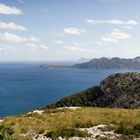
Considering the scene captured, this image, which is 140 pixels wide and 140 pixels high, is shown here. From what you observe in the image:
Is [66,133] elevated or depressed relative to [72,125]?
elevated

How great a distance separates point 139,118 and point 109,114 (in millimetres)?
3973

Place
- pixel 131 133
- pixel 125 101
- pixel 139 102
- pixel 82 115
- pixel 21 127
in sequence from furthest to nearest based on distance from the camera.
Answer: pixel 125 101 → pixel 139 102 → pixel 82 115 → pixel 21 127 → pixel 131 133

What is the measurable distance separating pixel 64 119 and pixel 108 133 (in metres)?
6.29

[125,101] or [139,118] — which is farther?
[125,101]

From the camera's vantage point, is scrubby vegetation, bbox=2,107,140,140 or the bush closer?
the bush

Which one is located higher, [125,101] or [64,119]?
[64,119]

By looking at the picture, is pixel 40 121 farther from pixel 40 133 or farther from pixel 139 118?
pixel 139 118

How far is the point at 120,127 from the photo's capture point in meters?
22.2

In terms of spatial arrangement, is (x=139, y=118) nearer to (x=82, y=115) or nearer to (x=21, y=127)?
(x=82, y=115)

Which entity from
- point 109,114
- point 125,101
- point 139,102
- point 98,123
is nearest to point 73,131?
point 98,123

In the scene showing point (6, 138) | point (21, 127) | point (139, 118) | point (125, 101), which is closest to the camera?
point (6, 138)

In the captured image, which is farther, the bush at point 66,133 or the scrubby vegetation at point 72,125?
the scrubby vegetation at point 72,125

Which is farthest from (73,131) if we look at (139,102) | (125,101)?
(125,101)

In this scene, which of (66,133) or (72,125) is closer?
(66,133)
